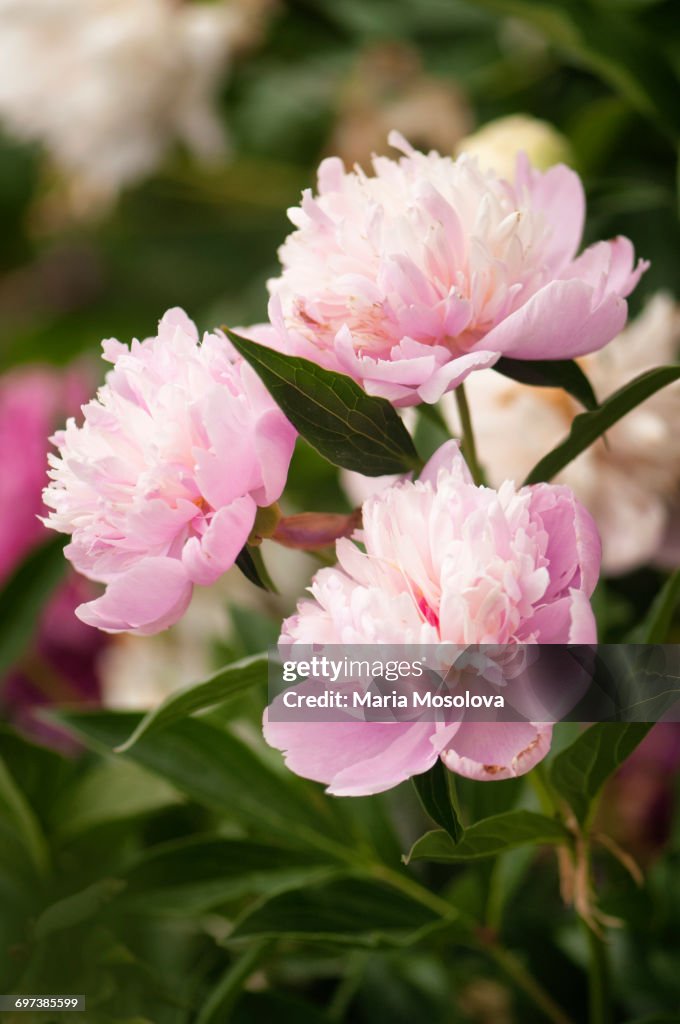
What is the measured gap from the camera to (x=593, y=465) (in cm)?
45

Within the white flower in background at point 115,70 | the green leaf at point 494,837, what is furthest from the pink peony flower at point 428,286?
the white flower in background at point 115,70

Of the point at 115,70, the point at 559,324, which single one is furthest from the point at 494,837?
the point at 115,70

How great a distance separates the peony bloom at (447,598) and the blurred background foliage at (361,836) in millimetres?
111

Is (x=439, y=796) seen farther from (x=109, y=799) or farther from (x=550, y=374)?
(x=109, y=799)

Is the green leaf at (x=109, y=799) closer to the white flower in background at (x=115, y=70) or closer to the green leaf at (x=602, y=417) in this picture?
the green leaf at (x=602, y=417)

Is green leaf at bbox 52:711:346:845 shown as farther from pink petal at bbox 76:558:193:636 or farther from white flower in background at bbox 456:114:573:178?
white flower in background at bbox 456:114:573:178

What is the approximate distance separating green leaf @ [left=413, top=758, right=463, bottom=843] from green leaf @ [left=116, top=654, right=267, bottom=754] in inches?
2.1

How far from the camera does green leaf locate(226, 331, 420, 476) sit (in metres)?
0.26

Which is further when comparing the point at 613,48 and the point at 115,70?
the point at 115,70

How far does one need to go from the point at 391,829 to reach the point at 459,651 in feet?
0.69

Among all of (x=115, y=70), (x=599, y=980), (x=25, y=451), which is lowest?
(x=599, y=980)

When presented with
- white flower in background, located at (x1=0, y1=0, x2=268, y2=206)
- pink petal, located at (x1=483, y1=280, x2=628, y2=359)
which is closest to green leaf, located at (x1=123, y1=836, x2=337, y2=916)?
pink petal, located at (x1=483, y1=280, x2=628, y2=359)

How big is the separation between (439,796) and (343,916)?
0.48 ft

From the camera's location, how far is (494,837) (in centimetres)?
29
